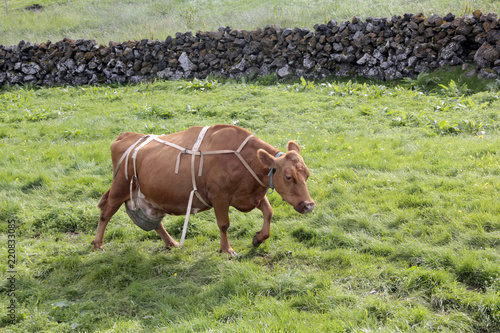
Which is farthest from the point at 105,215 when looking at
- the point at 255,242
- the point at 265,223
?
the point at 265,223

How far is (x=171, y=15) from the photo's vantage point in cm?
2848

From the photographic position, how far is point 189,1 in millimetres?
32938

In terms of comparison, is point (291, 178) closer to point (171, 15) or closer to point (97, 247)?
point (97, 247)

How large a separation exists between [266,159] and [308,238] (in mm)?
1576

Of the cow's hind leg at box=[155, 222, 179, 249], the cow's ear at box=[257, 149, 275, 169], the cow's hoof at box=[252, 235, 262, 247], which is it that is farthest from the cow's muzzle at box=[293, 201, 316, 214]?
the cow's hind leg at box=[155, 222, 179, 249]

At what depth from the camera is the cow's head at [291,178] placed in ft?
16.8

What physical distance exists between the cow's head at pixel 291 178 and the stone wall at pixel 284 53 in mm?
10059

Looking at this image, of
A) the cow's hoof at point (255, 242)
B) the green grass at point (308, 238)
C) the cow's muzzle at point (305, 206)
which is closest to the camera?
the green grass at point (308, 238)

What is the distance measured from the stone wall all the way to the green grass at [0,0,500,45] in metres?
2.00

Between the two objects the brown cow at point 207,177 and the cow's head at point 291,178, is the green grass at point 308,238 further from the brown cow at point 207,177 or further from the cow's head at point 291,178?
the cow's head at point 291,178

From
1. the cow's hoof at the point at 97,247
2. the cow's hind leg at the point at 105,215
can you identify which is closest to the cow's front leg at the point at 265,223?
the cow's hind leg at the point at 105,215

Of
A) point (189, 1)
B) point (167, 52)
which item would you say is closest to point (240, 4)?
point (189, 1)

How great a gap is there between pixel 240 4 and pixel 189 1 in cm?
631

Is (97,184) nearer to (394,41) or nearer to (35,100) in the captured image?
(35,100)
